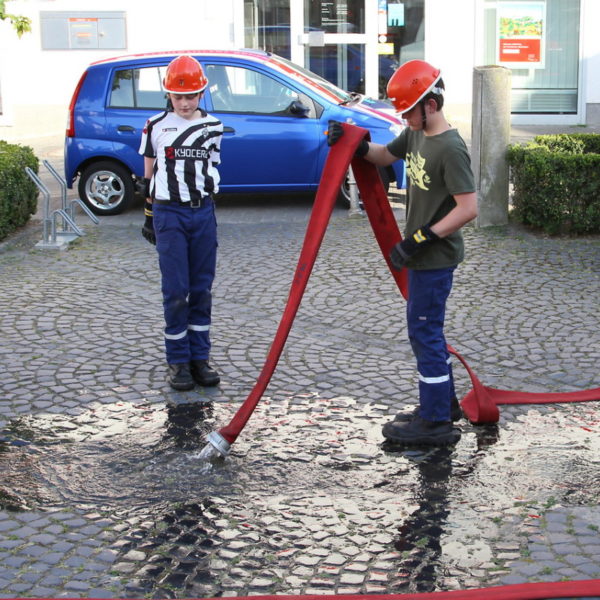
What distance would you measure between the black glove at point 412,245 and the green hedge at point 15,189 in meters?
6.40

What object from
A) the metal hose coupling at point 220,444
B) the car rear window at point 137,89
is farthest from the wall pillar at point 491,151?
the metal hose coupling at point 220,444

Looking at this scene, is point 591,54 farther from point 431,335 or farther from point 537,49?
point 431,335

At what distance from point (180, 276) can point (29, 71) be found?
14.9 meters

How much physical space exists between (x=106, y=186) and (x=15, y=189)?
4.33 ft

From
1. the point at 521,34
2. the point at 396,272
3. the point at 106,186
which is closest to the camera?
the point at 396,272

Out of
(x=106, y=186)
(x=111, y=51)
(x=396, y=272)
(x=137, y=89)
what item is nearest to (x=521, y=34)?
(x=111, y=51)

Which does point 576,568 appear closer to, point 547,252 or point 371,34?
point 547,252

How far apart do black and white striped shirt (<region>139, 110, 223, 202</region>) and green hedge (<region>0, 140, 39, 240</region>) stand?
4717mm

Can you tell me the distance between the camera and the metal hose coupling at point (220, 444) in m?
5.12

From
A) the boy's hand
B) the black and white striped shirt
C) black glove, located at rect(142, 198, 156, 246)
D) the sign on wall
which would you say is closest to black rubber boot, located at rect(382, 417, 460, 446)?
the boy's hand

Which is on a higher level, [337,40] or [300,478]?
[337,40]

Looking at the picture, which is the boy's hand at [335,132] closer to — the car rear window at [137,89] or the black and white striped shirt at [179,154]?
the black and white striped shirt at [179,154]

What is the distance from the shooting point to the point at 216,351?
23.0ft

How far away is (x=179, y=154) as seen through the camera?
6133 millimetres
